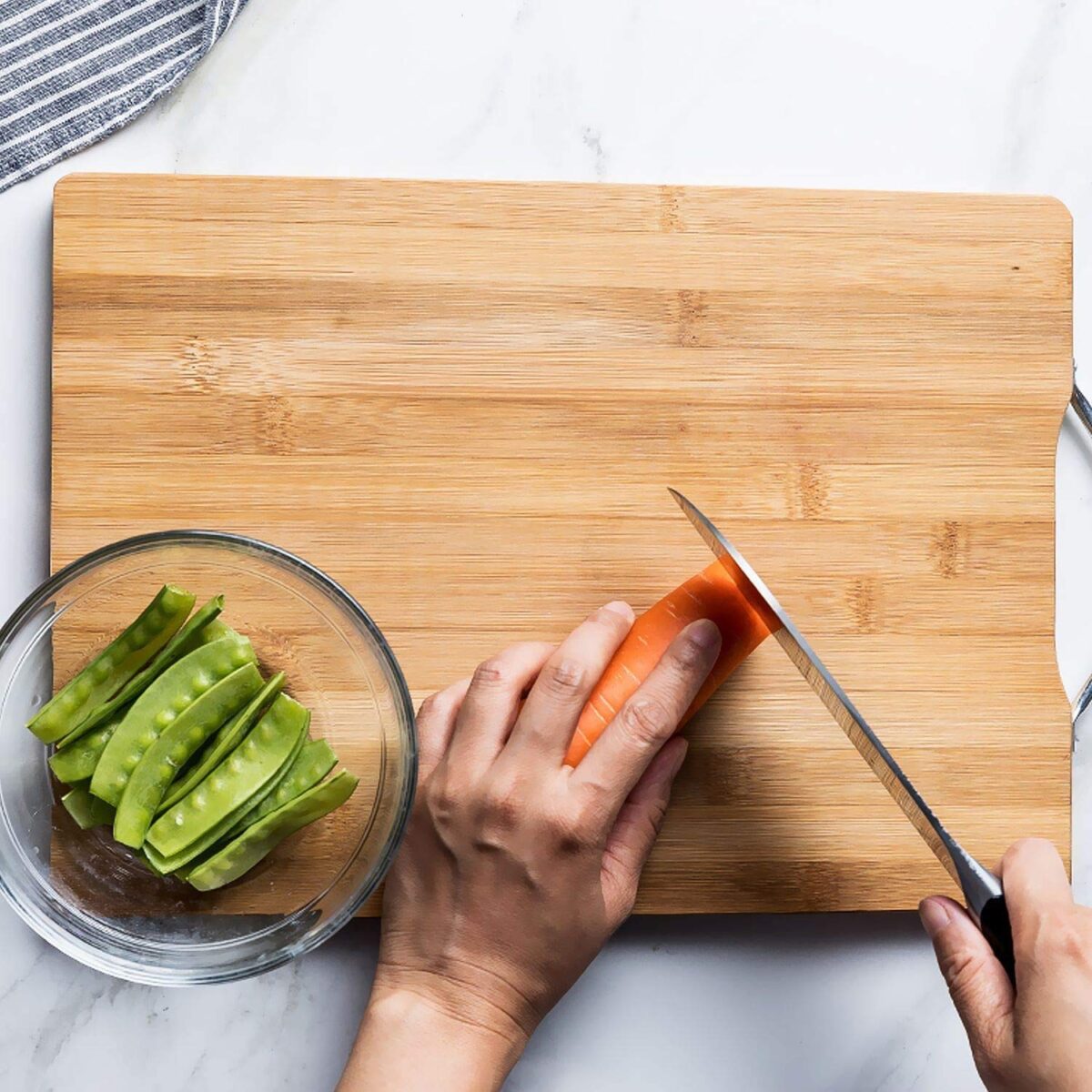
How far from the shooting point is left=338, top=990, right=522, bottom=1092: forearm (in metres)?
1.08

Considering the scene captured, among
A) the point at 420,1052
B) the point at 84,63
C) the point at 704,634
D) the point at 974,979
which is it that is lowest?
the point at 420,1052

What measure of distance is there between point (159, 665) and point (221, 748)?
0.33 ft

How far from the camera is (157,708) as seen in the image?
1.03 meters

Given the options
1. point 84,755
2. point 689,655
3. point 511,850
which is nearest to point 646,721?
point 689,655

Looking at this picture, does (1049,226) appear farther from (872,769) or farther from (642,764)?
(642,764)

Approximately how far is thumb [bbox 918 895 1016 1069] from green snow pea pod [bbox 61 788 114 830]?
30.8 inches

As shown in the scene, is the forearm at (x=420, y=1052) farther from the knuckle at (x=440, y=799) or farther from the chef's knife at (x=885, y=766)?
the chef's knife at (x=885, y=766)

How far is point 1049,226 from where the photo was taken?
1.17 metres

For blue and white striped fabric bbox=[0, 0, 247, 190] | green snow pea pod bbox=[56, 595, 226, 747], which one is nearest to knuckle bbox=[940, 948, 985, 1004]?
green snow pea pod bbox=[56, 595, 226, 747]

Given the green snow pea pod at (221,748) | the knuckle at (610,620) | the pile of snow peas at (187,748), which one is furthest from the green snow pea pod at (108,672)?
the knuckle at (610,620)

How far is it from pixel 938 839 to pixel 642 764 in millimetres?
276

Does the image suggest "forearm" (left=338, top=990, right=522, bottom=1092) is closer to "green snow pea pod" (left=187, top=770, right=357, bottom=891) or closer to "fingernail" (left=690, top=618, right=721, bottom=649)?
"green snow pea pod" (left=187, top=770, right=357, bottom=891)

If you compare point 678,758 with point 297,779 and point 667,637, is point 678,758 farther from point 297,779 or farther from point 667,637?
point 297,779

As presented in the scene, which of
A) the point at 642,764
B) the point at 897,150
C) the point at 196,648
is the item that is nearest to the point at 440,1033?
the point at 642,764
